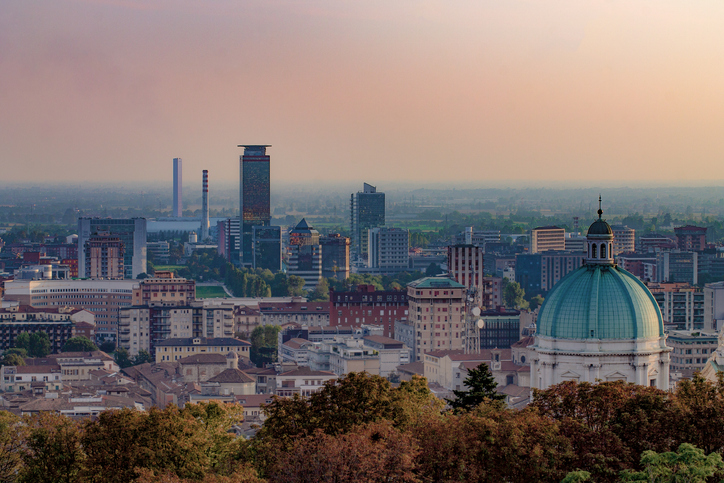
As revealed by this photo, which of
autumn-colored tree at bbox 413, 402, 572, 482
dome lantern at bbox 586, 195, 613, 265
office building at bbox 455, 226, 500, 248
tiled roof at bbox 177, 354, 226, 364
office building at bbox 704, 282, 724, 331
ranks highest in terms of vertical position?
dome lantern at bbox 586, 195, 613, 265

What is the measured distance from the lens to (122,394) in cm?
6719

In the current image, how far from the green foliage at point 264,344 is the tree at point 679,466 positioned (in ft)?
191

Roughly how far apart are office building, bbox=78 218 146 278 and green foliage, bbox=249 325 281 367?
58.6m

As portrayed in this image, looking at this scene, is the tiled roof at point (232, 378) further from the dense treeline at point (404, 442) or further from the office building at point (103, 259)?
the office building at point (103, 259)

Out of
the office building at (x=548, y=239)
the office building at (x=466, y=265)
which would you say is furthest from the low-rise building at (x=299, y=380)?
the office building at (x=548, y=239)

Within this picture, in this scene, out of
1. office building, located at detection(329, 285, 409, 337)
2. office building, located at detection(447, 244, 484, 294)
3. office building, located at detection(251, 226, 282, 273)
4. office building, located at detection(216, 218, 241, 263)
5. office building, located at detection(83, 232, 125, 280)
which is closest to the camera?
office building, located at detection(447, 244, 484, 294)

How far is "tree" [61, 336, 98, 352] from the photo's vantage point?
89.2 meters

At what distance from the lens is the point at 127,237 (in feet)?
544

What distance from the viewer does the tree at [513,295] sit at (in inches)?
4592

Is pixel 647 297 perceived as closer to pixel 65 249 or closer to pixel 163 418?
pixel 163 418

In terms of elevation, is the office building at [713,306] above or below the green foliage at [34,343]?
above

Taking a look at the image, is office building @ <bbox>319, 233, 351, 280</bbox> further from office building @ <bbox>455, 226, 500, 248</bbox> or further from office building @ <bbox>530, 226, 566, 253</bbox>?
office building @ <bbox>455, 226, 500, 248</bbox>

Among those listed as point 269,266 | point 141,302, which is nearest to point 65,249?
point 269,266

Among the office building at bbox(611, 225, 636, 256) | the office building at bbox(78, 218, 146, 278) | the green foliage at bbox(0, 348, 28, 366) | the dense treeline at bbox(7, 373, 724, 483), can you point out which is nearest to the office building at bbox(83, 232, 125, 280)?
the office building at bbox(78, 218, 146, 278)
